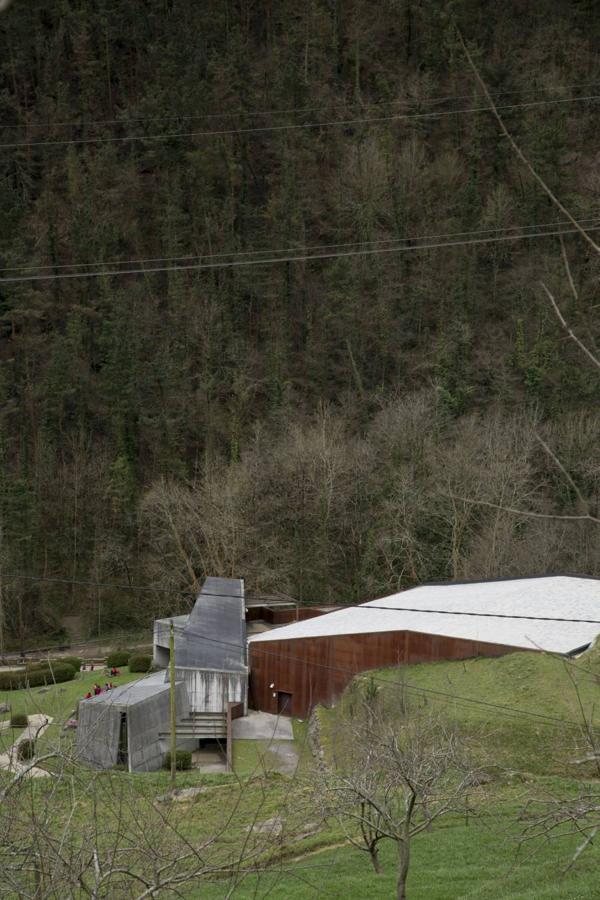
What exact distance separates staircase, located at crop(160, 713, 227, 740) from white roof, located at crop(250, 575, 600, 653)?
8.84ft

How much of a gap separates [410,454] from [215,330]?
46.4 feet

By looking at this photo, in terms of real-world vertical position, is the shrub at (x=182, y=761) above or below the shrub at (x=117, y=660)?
above

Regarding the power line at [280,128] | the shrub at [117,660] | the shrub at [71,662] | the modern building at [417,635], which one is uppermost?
the power line at [280,128]

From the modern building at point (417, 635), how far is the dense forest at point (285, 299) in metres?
6.68

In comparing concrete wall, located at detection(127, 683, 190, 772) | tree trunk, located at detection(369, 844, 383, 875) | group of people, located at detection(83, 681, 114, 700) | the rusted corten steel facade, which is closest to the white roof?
the rusted corten steel facade

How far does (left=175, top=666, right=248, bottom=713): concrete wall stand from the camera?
890 inches

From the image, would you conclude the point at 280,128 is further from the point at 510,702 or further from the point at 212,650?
the point at 510,702

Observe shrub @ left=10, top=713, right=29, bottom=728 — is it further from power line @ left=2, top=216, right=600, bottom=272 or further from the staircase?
power line @ left=2, top=216, right=600, bottom=272

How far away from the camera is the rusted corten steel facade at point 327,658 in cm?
2108

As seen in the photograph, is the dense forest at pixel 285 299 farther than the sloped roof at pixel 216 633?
Yes

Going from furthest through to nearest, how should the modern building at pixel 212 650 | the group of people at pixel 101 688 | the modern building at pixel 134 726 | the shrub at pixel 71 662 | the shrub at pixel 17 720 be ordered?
the shrub at pixel 71 662 → the group of people at pixel 101 688 → the modern building at pixel 212 650 → the modern building at pixel 134 726 → the shrub at pixel 17 720

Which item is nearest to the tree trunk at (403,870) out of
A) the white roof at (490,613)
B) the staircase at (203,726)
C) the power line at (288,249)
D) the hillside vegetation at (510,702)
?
the hillside vegetation at (510,702)

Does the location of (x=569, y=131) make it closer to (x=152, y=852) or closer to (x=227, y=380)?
(x=227, y=380)

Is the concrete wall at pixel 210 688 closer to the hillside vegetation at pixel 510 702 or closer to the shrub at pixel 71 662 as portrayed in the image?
the hillside vegetation at pixel 510 702
